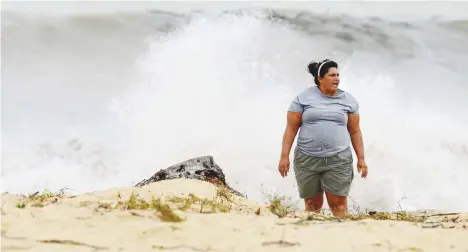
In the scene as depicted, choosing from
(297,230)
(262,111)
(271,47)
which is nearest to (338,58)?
(271,47)

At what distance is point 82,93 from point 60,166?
355 centimetres

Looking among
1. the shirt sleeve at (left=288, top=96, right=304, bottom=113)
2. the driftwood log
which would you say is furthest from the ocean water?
the shirt sleeve at (left=288, top=96, right=304, bottom=113)

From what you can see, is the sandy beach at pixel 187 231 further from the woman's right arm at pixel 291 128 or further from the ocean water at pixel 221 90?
the ocean water at pixel 221 90

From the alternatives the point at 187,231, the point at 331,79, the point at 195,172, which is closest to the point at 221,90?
the point at 195,172

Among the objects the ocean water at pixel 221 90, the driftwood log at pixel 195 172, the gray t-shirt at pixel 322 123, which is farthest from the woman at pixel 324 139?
the ocean water at pixel 221 90

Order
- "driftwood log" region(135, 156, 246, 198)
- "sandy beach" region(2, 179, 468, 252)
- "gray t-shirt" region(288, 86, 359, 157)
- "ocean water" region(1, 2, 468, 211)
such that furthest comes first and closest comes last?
1. "ocean water" region(1, 2, 468, 211)
2. "driftwood log" region(135, 156, 246, 198)
3. "gray t-shirt" region(288, 86, 359, 157)
4. "sandy beach" region(2, 179, 468, 252)

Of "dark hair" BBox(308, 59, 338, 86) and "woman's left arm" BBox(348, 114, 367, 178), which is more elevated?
"dark hair" BBox(308, 59, 338, 86)

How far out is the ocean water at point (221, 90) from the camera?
10.1 metres

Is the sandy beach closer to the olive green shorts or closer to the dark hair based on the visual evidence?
the olive green shorts

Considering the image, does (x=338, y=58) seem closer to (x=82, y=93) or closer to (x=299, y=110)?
(x=82, y=93)

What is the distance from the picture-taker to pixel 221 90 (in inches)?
523

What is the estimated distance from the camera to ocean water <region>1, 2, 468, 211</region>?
10.1 metres

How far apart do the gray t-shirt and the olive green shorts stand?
48mm

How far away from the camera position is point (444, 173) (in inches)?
389
